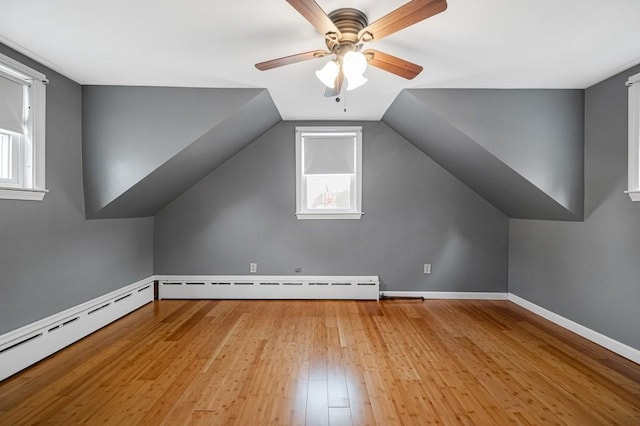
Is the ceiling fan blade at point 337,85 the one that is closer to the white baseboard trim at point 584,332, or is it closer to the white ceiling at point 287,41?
the white ceiling at point 287,41

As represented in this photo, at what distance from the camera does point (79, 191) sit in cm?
304

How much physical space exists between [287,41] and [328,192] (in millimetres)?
2400

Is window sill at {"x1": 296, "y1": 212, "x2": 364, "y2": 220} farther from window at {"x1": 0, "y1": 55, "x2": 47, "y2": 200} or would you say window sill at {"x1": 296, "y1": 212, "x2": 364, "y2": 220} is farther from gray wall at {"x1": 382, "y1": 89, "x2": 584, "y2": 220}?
window at {"x1": 0, "y1": 55, "x2": 47, "y2": 200}

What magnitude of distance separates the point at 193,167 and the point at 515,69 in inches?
134

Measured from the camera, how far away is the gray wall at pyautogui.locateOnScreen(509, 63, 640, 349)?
268cm

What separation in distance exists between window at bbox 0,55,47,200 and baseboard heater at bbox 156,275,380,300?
6.89 ft

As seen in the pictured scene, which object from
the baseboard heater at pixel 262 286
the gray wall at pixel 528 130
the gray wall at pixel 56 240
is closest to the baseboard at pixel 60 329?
the gray wall at pixel 56 240

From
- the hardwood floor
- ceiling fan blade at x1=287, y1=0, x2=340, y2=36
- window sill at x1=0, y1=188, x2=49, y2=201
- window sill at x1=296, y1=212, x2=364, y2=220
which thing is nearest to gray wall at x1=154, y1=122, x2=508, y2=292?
window sill at x1=296, y1=212, x2=364, y2=220

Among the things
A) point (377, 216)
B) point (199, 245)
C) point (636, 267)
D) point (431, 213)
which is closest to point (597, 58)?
point (636, 267)

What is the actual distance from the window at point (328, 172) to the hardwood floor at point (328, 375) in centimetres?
149

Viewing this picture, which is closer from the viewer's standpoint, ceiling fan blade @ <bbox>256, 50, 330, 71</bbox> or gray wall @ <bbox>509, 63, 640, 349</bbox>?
ceiling fan blade @ <bbox>256, 50, 330, 71</bbox>

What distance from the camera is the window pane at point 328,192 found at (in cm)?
447

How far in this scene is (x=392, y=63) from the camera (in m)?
2.10

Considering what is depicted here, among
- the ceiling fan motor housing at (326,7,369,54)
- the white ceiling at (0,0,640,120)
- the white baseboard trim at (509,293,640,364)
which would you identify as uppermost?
the white ceiling at (0,0,640,120)
